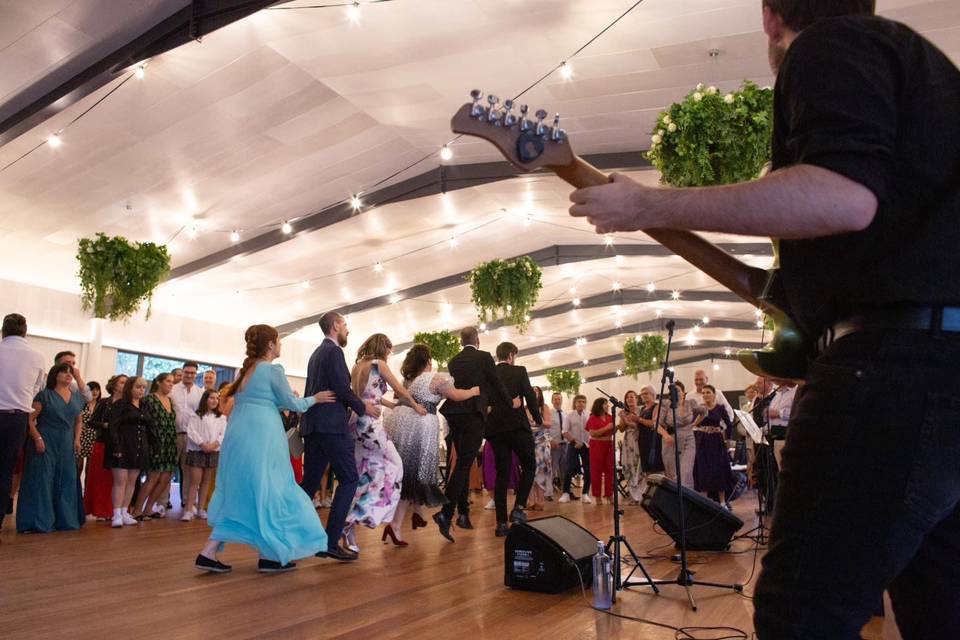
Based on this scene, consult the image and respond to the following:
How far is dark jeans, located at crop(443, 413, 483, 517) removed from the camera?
21.4ft

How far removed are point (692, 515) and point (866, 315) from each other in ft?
16.3

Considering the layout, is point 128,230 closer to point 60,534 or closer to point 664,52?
point 60,534

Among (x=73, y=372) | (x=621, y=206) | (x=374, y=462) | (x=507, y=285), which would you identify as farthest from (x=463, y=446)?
(x=621, y=206)

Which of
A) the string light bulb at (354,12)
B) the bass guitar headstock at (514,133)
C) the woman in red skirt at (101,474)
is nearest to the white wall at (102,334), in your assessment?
the woman in red skirt at (101,474)

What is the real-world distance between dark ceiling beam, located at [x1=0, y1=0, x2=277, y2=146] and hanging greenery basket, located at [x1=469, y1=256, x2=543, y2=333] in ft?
19.1

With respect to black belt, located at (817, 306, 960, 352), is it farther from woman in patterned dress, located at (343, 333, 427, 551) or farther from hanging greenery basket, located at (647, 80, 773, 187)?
woman in patterned dress, located at (343, 333, 427, 551)

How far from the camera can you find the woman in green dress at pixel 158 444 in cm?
769

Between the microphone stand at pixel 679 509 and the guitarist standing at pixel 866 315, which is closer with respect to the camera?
the guitarist standing at pixel 866 315

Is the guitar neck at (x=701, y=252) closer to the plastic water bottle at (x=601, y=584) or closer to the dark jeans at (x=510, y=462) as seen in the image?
the plastic water bottle at (x=601, y=584)

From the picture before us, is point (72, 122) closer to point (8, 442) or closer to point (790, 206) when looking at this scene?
point (8, 442)

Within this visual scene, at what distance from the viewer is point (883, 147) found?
101 centimetres

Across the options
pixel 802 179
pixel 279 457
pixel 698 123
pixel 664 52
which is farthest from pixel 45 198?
pixel 802 179

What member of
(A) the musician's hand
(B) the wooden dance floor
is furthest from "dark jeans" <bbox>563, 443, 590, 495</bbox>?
(A) the musician's hand

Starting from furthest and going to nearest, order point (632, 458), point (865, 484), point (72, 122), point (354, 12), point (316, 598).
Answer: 1. point (632, 458)
2. point (72, 122)
3. point (354, 12)
4. point (316, 598)
5. point (865, 484)
